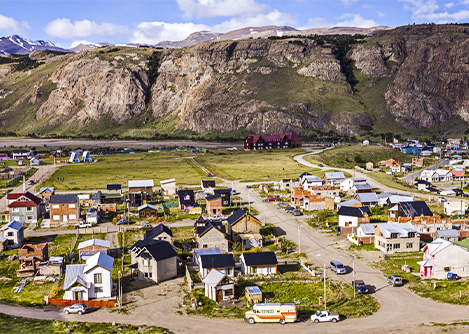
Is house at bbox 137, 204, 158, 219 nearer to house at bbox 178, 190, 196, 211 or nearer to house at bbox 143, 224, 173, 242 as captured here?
house at bbox 178, 190, 196, 211

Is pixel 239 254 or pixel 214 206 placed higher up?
pixel 214 206

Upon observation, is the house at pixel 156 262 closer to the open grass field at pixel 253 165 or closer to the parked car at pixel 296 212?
the parked car at pixel 296 212

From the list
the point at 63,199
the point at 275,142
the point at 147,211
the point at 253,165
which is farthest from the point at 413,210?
the point at 275,142

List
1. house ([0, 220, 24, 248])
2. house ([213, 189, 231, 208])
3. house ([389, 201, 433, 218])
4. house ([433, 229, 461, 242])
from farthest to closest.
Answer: house ([213, 189, 231, 208])
house ([389, 201, 433, 218])
house ([0, 220, 24, 248])
house ([433, 229, 461, 242])

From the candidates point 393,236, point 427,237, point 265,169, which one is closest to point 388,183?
point 265,169

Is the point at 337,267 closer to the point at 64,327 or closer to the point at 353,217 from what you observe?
the point at 353,217

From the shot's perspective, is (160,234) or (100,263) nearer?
(100,263)

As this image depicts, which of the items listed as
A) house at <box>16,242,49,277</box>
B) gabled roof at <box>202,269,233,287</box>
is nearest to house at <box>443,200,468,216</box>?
gabled roof at <box>202,269,233,287</box>

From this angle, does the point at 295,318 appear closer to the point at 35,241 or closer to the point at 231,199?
the point at 35,241
